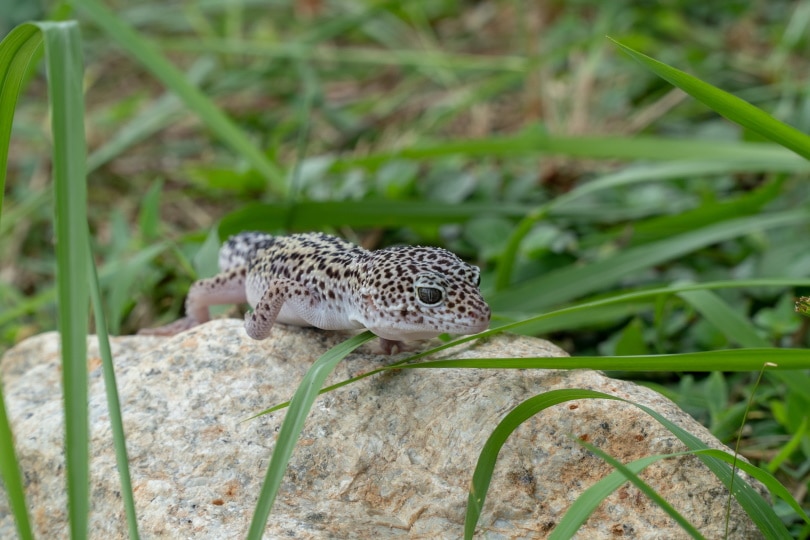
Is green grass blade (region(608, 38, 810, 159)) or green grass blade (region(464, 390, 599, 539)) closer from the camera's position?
green grass blade (region(464, 390, 599, 539))

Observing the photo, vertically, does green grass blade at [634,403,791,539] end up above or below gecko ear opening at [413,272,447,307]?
below

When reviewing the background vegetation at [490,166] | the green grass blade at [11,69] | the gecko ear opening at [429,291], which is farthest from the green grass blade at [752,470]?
the green grass blade at [11,69]

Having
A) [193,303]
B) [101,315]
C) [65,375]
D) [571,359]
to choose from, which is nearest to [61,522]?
[101,315]

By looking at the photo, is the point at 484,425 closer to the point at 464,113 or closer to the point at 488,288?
the point at 488,288

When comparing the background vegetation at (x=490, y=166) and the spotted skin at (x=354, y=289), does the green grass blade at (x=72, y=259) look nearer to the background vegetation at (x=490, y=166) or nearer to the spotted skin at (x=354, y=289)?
the spotted skin at (x=354, y=289)

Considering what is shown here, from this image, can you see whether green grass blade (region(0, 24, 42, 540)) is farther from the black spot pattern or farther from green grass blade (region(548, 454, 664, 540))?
green grass blade (region(548, 454, 664, 540))

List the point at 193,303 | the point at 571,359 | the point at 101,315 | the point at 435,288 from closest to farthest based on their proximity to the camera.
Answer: the point at 101,315, the point at 571,359, the point at 435,288, the point at 193,303

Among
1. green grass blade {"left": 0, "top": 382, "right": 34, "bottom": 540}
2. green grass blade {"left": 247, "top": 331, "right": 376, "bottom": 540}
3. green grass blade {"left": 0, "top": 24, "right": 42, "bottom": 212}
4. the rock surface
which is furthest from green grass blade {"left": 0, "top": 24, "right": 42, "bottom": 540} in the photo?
green grass blade {"left": 247, "top": 331, "right": 376, "bottom": 540}
